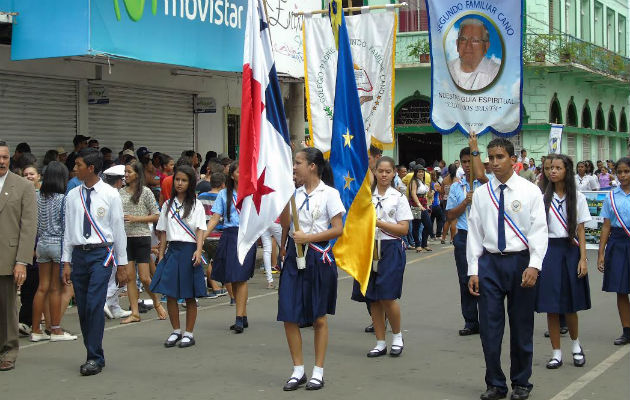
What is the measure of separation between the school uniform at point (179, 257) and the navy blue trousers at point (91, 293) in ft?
3.97

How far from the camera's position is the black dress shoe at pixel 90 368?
7.91 meters

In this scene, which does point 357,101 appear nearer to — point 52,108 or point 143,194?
point 143,194

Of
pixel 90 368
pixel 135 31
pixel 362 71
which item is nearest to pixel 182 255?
pixel 90 368

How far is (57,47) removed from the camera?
12.7m

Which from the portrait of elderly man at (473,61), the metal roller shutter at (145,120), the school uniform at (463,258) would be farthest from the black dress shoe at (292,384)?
the metal roller shutter at (145,120)

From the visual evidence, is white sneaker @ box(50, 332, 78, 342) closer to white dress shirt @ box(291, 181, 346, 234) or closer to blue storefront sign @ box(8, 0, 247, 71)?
white dress shirt @ box(291, 181, 346, 234)

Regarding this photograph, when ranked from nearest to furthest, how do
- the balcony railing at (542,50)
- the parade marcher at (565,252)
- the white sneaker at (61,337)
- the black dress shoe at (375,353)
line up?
1. the parade marcher at (565,252)
2. the black dress shoe at (375,353)
3. the white sneaker at (61,337)
4. the balcony railing at (542,50)

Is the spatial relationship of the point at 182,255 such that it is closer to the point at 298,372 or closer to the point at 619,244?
the point at 298,372

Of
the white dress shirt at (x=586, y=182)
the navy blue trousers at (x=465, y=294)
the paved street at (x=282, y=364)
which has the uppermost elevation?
the white dress shirt at (x=586, y=182)

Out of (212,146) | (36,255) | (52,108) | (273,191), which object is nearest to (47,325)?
(36,255)

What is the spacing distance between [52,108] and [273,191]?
30.1 feet

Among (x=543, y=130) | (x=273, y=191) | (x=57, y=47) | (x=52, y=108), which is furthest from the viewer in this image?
(x=543, y=130)

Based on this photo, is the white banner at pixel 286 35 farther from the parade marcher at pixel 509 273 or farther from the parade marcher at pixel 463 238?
the parade marcher at pixel 509 273

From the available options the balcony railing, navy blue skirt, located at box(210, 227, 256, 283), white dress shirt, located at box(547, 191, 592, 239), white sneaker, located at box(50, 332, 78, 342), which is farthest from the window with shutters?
white dress shirt, located at box(547, 191, 592, 239)
